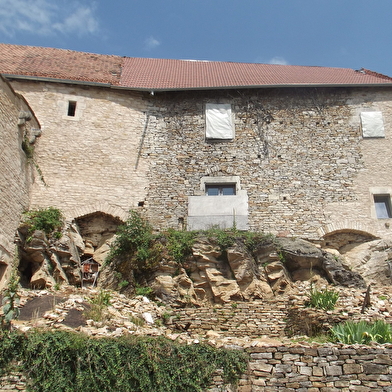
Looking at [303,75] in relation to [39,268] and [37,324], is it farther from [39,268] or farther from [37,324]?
[37,324]

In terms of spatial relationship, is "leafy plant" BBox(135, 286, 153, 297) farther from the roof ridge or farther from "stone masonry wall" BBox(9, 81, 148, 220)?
the roof ridge

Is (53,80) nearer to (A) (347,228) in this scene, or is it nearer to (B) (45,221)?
(B) (45,221)

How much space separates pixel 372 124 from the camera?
561 inches

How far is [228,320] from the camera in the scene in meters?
9.88

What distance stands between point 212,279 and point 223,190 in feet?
11.1

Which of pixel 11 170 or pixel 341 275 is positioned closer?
pixel 341 275

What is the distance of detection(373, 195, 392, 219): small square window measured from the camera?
13.0 m

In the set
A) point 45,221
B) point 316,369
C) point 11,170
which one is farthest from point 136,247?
point 316,369

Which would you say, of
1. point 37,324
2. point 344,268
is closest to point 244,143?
point 344,268

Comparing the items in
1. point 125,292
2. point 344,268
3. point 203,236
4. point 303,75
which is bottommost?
point 125,292

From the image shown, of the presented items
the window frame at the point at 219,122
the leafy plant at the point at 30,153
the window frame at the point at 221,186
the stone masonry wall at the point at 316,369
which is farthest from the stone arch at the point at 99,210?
the stone masonry wall at the point at 316,369

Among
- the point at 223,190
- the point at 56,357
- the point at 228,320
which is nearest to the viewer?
the point at 56,357

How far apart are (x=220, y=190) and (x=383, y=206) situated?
189 inches

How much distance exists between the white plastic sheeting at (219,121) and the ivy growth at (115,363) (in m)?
7.87
